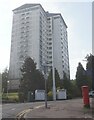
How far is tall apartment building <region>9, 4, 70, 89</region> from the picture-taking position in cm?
12838

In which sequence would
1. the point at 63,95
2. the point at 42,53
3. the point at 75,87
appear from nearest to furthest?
the point at 63,95 < the point at 75,87 < the point at 42,53

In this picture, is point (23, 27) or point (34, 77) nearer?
point (34, 77)

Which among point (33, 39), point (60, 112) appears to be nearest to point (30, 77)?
point (60, 112)

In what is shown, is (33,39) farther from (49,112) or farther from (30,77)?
(49,112)

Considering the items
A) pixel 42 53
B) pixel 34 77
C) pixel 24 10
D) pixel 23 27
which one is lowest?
pixel 34 77

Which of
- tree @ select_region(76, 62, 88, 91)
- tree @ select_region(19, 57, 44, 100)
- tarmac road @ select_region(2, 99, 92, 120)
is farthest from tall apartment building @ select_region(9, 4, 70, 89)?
tarmac road @ select_region(2, 99, 92, 120)

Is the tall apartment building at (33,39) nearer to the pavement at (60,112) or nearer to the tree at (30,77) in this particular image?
the tree at (30,77)

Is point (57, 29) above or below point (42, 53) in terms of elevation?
above

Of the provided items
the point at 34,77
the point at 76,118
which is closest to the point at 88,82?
the point at 34,77

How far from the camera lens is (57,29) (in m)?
148

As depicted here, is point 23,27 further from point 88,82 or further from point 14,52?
point 88,82

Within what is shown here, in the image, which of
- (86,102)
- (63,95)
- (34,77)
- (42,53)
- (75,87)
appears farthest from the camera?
(42,53)

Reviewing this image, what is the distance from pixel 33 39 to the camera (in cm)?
13112

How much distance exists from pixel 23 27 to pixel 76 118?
126355 mm
